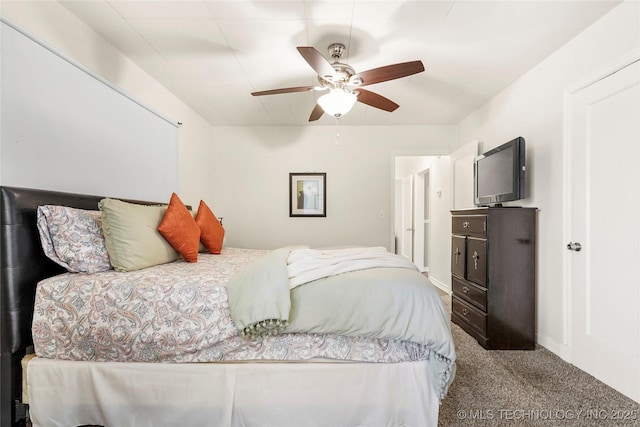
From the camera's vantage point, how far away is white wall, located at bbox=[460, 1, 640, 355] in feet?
6.70

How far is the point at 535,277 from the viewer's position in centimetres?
259

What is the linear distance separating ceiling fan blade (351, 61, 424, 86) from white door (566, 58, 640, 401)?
1.26 meters

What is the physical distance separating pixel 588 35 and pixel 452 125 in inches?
84.9

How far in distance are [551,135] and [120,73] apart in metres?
3.52

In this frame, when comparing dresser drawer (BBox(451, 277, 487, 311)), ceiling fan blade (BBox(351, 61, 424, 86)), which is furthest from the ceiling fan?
dresser drawer (BBox(451, 277, 487, 311))

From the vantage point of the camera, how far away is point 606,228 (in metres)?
1.97

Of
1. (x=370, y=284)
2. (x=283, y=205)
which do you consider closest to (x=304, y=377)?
(x=370, y=284)

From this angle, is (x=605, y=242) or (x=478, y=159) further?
(x=478, y=159)

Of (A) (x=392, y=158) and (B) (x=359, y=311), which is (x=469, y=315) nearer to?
(B) (x=359, y=311)

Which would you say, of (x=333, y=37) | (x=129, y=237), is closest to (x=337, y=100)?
(x=333, y=37)

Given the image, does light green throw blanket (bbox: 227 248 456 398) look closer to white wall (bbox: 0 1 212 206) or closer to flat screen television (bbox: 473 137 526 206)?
white wall (bbox: 0 1 212 206)

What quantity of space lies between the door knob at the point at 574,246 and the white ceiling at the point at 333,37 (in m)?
1.51

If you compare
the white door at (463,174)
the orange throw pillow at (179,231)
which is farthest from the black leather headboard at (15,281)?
the white door at (463,174)

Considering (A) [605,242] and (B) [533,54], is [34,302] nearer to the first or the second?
(A) [605,242]
